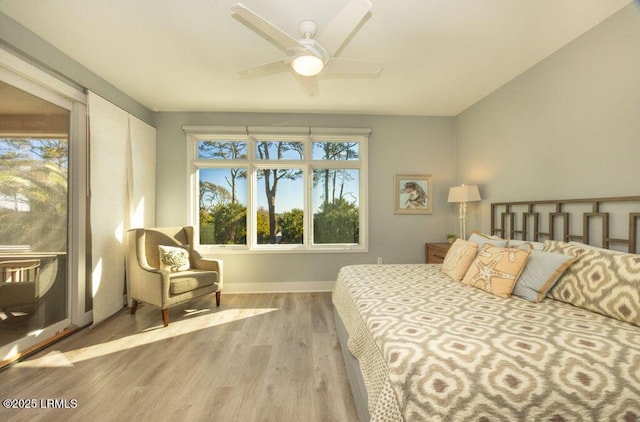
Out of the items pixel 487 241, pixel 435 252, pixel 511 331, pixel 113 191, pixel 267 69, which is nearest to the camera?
pixel 511 331

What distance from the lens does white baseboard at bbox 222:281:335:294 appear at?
3963mm

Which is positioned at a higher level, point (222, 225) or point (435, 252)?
point (222, 225)

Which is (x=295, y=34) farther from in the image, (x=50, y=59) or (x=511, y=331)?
(x=511, y=331)

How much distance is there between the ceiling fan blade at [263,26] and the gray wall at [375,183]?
7.53 feet

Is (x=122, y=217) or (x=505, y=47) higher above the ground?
(x=505, y=47)

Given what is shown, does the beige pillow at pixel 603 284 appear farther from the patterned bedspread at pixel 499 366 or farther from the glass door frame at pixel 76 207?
the glass door frame at pixel 76 207

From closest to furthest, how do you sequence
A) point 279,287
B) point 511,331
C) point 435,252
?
point 511,331, point 435,252, point 279,287

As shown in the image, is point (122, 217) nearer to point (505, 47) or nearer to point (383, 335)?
point (383, 335)

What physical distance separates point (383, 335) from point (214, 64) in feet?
9.26

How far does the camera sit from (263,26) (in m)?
1.58

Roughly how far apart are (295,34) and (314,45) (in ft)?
1.89

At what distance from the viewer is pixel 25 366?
6.78ft

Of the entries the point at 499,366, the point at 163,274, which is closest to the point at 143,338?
the point at 163,274

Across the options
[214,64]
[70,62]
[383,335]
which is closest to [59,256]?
[70,62]
